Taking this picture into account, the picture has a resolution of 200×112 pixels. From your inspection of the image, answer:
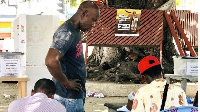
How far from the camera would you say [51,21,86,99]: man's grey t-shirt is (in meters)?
3.98

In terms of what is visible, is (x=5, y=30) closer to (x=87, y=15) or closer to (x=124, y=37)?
(x=124, y=37)

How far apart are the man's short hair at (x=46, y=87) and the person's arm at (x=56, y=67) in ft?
0.31

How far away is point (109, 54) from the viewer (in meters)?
13.0

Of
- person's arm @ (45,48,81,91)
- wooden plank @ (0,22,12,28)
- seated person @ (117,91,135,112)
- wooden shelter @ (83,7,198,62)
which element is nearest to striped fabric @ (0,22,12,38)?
wooden plank @ (0,22,12,28)

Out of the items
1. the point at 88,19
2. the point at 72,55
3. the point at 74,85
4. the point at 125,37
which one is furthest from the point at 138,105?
the point at 125,37

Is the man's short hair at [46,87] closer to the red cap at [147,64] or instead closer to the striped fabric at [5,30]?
the red cap at [147,64]

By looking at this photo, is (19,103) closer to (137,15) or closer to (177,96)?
(177,96)

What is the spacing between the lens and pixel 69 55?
160 inches

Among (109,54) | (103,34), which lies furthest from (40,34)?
(109,54)

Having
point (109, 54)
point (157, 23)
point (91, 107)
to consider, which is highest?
point (157, 23)

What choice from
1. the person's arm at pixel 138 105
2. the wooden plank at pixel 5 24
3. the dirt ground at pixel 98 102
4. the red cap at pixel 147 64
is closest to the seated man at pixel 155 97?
the person's arm at pixel 138 105

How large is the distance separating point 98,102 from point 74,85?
604 centimetres

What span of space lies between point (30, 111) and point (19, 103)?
0.14 m

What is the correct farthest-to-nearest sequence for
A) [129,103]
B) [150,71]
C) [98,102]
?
[98,102], [129,103], [150,71]
